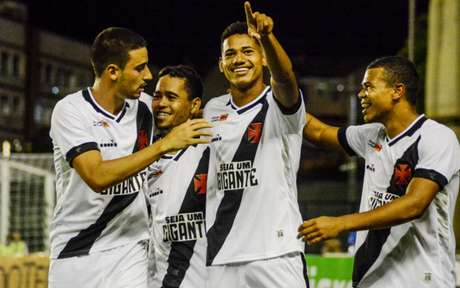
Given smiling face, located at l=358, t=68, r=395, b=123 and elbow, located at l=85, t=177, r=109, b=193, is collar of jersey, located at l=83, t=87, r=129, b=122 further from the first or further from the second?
smiling face, located at l=358, t=68, r=395, b=123

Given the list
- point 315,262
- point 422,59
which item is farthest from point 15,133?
point 315,262

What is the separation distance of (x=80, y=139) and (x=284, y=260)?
1410 millimetres

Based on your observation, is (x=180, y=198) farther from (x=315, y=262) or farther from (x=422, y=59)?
(x=422, y=59)

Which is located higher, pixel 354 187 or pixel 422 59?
pixel 422 59

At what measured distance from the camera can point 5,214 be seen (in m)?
20.9

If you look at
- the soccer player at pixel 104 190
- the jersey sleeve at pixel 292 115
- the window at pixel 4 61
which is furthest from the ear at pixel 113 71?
the window at pixel 4 61

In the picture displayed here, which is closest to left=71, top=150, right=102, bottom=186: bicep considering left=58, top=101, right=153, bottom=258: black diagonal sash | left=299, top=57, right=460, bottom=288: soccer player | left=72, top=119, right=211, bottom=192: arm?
left=72, top=119, right=211, bottom=192: arm

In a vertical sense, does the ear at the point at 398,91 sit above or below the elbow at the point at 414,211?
above

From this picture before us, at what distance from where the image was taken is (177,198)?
21.7 feet

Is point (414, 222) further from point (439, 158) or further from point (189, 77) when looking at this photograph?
point (189, 77)

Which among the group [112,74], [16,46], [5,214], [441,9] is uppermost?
[16,46]

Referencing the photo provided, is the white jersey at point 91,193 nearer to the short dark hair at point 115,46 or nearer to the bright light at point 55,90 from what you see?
the short dark hair at point 115,46

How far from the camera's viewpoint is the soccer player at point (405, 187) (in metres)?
5.75

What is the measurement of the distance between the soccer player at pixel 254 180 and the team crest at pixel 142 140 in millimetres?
464
